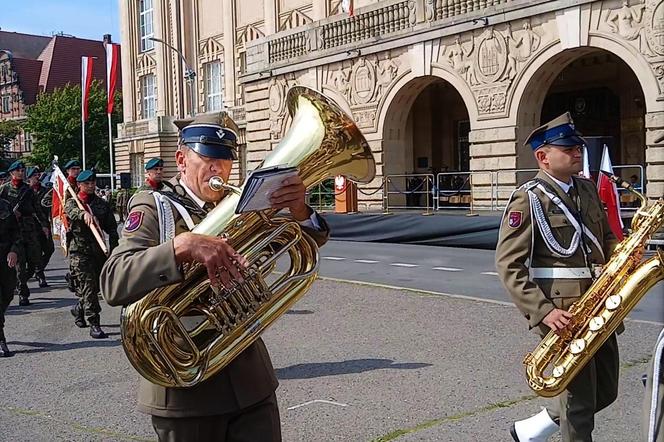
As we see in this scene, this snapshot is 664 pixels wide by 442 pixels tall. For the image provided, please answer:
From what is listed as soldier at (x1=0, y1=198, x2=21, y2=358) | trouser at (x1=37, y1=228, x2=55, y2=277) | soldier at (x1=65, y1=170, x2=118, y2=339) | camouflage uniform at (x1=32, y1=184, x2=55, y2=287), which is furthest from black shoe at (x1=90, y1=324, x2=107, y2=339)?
trouser at (x1=37, y1=228, x2=55, y2=277)

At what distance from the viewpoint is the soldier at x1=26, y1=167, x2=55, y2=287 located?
1317cm

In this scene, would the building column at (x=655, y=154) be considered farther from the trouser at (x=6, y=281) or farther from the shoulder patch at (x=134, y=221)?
the shoulder patch at (x=134, y=221)

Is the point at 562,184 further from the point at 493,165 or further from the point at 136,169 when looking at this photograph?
the point at 136,169

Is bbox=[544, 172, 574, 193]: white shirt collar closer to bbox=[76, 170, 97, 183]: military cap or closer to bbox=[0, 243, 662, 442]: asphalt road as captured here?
bbox=[0, 243, 662, 442]: asphalt road

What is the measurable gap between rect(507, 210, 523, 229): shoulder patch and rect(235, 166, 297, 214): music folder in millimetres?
1893

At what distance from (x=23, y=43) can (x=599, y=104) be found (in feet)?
241

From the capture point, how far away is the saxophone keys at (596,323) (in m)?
3.80

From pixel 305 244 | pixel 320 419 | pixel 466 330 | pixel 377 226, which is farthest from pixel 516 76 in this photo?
pixel 305 244

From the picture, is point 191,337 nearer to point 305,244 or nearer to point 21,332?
point 305,244

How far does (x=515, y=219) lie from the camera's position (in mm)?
4184

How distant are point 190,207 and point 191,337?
0.56 m

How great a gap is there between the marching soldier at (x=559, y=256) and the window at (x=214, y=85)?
3485 centimetres

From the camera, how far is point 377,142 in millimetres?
22328

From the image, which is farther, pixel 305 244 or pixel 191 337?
pixel 305 244
